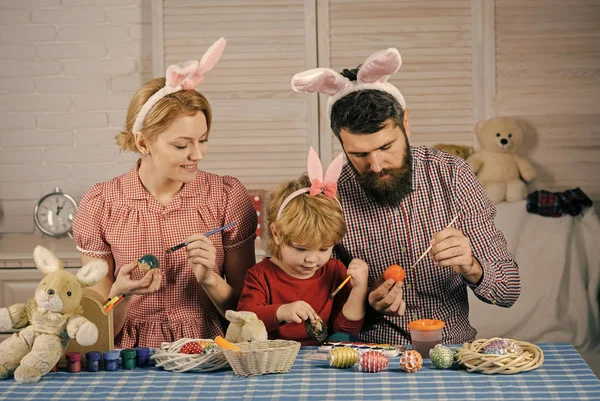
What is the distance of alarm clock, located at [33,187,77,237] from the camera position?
420 cm

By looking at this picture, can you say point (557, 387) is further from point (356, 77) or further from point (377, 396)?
point (356, 77)

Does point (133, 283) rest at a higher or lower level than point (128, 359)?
higher

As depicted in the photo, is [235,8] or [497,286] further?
[235,8]

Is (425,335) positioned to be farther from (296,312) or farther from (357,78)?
(357,78)

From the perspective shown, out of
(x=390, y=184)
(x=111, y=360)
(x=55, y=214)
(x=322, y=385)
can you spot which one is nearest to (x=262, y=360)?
(x=322, y=385)

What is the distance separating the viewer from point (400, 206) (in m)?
2.51

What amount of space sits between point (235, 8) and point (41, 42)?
3.22 ft

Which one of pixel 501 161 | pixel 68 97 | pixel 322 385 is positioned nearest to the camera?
pixel 322 385

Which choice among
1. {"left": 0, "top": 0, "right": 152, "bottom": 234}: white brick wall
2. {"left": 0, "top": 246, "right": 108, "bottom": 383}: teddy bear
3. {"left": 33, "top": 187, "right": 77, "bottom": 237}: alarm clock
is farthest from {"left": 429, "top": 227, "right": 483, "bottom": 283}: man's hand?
{"left": 0, "top": 0, "right": 152, "bottom": 234}: white brick wall

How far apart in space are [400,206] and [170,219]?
Result: 0.64 m

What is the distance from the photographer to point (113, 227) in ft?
7.97

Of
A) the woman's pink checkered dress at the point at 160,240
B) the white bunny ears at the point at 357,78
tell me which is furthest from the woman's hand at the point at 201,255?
the white bunny ears at the point at 357,78

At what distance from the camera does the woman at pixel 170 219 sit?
2334mm

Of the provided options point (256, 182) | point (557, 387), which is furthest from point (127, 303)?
point (256, 182)
